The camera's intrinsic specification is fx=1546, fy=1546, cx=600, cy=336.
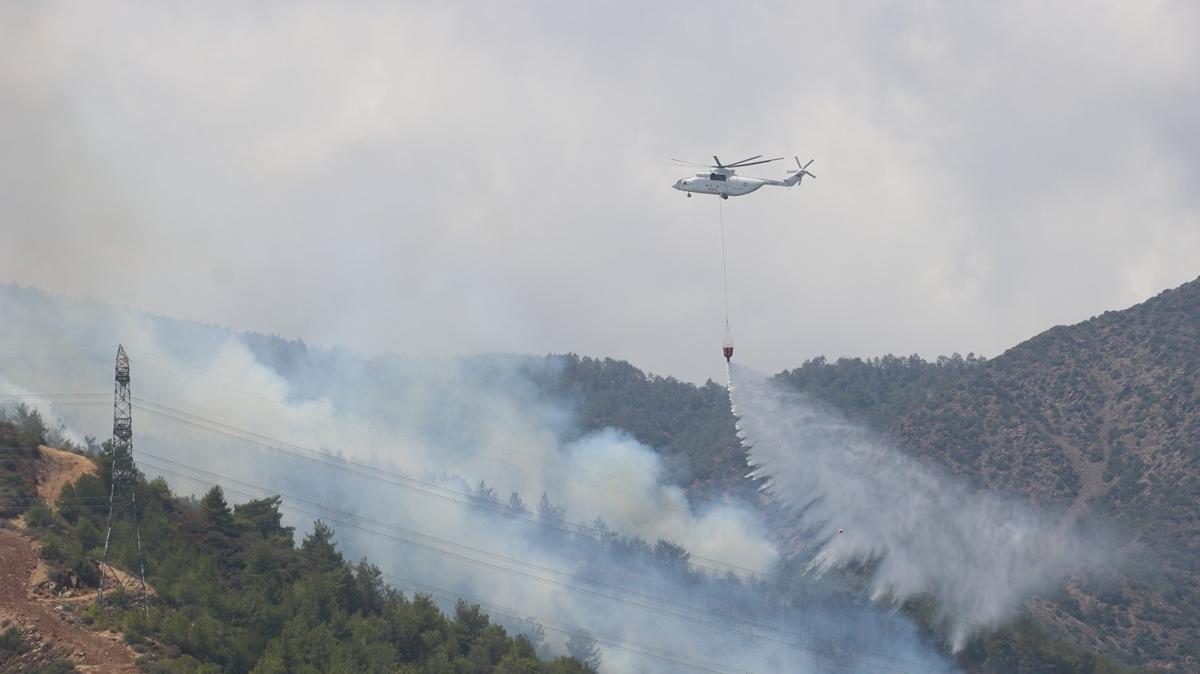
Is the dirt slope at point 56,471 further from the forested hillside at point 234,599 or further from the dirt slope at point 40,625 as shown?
the dirt slope at point 40,625

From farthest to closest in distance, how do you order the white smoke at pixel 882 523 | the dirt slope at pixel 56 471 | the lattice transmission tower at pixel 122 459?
the white smoke at pixel 882 523
the dirt slope at pixel 56 471
the lattice transmission tower at pixel 122 459

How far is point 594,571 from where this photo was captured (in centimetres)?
18788

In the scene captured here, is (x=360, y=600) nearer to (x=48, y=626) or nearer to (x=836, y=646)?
(x=48, y=626)

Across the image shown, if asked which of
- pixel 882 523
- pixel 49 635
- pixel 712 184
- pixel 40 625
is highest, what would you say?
pixel 712 184

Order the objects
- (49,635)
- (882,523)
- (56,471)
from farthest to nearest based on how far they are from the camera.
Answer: (882,523) → (56,471) → (49,635)

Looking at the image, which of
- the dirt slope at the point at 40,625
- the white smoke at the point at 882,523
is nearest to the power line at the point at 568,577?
the white smoke at the point at 882,523

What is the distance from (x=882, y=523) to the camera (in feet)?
586

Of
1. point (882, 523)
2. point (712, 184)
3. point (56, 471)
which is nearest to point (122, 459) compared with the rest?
point (56, 471)

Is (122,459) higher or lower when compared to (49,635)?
higher

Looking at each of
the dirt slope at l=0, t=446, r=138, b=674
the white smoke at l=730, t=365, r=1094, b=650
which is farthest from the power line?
the dirt slope at l=0, t=446, r=138, b=674

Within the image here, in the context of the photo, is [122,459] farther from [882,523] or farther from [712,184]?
[882,523]

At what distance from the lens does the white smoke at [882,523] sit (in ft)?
577

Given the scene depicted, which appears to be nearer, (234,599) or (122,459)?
(122,459)

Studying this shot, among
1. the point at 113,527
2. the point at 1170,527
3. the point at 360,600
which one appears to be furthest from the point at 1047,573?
the point at 113,527
